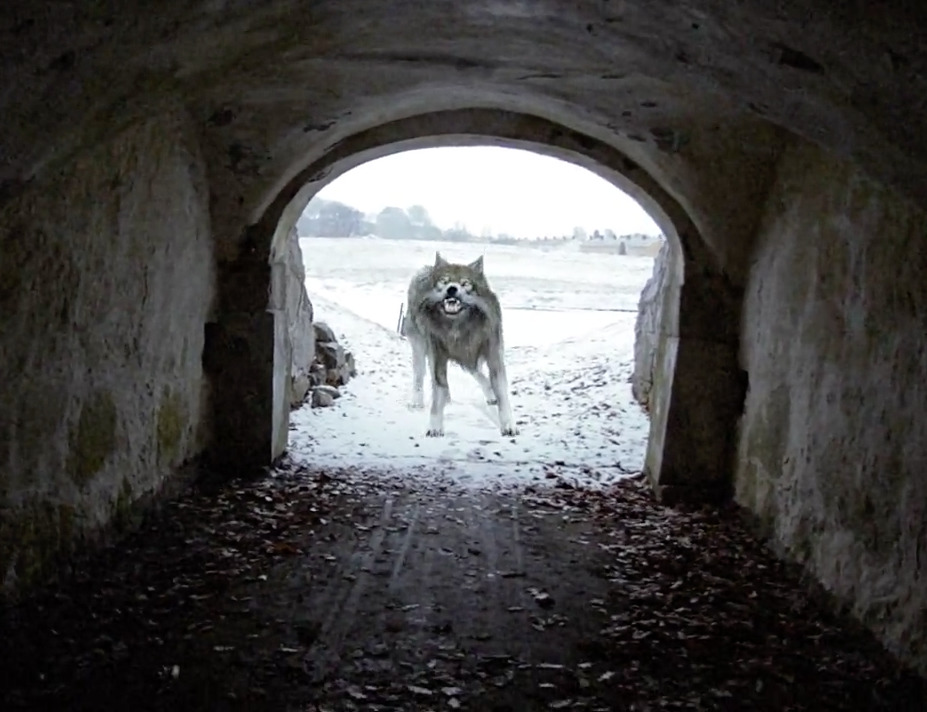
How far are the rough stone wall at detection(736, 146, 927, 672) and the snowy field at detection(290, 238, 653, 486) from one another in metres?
1.88

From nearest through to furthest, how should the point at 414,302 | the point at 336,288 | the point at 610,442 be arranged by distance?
1. the point at 610,442
2. the point at 414,302
3. the point at 336,288

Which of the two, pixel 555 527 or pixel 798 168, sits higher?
pixel 798 168

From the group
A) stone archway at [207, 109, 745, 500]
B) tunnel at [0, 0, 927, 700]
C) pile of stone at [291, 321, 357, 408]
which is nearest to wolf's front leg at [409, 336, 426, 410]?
pile of stone at [291, 321, 357, 408]

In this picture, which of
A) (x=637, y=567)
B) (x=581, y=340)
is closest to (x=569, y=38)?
(x=637, y=567)

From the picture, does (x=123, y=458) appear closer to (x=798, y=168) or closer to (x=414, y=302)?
(x=798, y=168)

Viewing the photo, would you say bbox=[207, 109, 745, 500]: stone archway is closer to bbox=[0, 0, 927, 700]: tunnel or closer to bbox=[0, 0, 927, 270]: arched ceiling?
bbox=[0, 0, 927, 700]: tunnel

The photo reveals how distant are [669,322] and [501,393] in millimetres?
2760

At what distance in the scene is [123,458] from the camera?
4059 millimetres

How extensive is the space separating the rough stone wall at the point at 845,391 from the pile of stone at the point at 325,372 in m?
4.87

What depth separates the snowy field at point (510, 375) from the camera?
6.68m

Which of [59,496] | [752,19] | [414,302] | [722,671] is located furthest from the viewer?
[414,302]

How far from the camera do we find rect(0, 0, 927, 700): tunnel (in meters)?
2.49

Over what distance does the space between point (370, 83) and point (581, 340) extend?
976 cm

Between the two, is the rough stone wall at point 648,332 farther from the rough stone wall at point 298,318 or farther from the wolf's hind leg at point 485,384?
the rough stone wall at point 298,318
